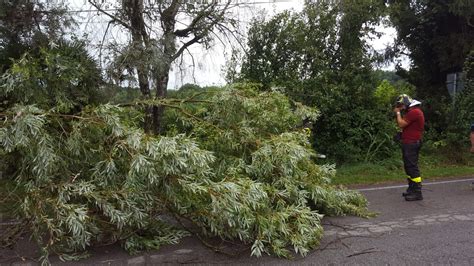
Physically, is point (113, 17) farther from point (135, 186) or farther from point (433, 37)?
point (433, 37)

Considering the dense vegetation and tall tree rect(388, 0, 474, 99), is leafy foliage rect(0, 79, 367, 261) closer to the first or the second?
the dense vegetation

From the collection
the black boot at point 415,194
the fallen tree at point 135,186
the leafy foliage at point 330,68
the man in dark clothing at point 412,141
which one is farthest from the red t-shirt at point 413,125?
the leafy foliage at point 330,68

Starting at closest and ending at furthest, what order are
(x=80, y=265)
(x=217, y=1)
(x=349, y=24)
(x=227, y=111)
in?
(x=80, y=265) < (x=227, y=111) < (x=217, y=1) < (x=349, y=24)

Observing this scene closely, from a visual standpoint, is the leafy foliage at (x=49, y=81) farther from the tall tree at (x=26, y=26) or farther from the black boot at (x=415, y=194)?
the black boot at (x=415, y=194)

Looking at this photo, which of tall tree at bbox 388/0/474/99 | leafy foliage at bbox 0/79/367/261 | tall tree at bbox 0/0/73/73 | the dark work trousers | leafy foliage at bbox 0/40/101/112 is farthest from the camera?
tall tree at bbox 388/0/474/99

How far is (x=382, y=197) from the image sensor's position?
7477mm

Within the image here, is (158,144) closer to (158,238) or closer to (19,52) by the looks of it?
(158,238)

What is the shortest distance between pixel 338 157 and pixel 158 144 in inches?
288

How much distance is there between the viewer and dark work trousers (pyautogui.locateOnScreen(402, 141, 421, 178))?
702 centimetres

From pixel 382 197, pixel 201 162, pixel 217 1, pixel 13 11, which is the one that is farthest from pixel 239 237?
pixel 217 1

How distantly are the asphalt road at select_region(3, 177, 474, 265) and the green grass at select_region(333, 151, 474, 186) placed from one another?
9.45 feet

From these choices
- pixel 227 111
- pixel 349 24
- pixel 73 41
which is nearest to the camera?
pixel 227 111

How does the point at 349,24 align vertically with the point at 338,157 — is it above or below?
above

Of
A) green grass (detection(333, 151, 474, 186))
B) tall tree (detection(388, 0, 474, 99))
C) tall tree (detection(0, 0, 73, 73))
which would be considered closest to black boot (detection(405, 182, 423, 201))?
green grass (detection(333, 151, 474, 186))
